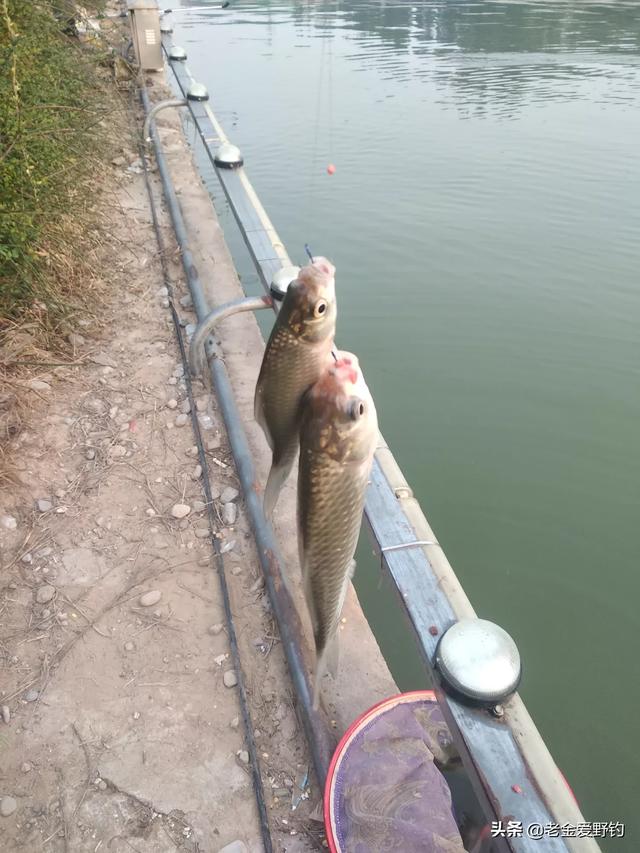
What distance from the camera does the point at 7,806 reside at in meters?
2.69

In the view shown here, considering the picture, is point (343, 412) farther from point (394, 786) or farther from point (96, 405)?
point (96, 405)

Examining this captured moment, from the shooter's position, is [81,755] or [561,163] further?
[561,163]

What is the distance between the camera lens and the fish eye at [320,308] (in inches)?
61.8

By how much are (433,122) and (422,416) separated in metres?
11.0

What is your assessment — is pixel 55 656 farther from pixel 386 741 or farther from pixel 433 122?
pixel 433 122

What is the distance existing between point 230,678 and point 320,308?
7.39 feet

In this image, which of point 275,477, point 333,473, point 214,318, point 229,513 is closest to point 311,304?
point 333,473

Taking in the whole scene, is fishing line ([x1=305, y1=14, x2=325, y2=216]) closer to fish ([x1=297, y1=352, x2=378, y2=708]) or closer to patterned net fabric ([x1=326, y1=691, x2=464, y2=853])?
patterned net fabric ([x1=326, y1=691, x2=464, y2=853])

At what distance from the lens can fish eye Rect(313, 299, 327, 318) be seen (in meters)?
1.57

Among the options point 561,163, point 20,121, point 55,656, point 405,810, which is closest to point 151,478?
point 55,656

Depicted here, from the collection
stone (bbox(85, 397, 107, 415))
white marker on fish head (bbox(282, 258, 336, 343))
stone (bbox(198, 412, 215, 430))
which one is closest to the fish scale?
white marker on fish head (bbox(282, 258, 336, 343))

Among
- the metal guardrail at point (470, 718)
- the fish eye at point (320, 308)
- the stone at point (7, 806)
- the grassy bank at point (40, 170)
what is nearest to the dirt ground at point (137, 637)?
the stone at point (7, 806)

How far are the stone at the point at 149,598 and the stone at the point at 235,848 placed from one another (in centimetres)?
130

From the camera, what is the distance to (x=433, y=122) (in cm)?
1477
